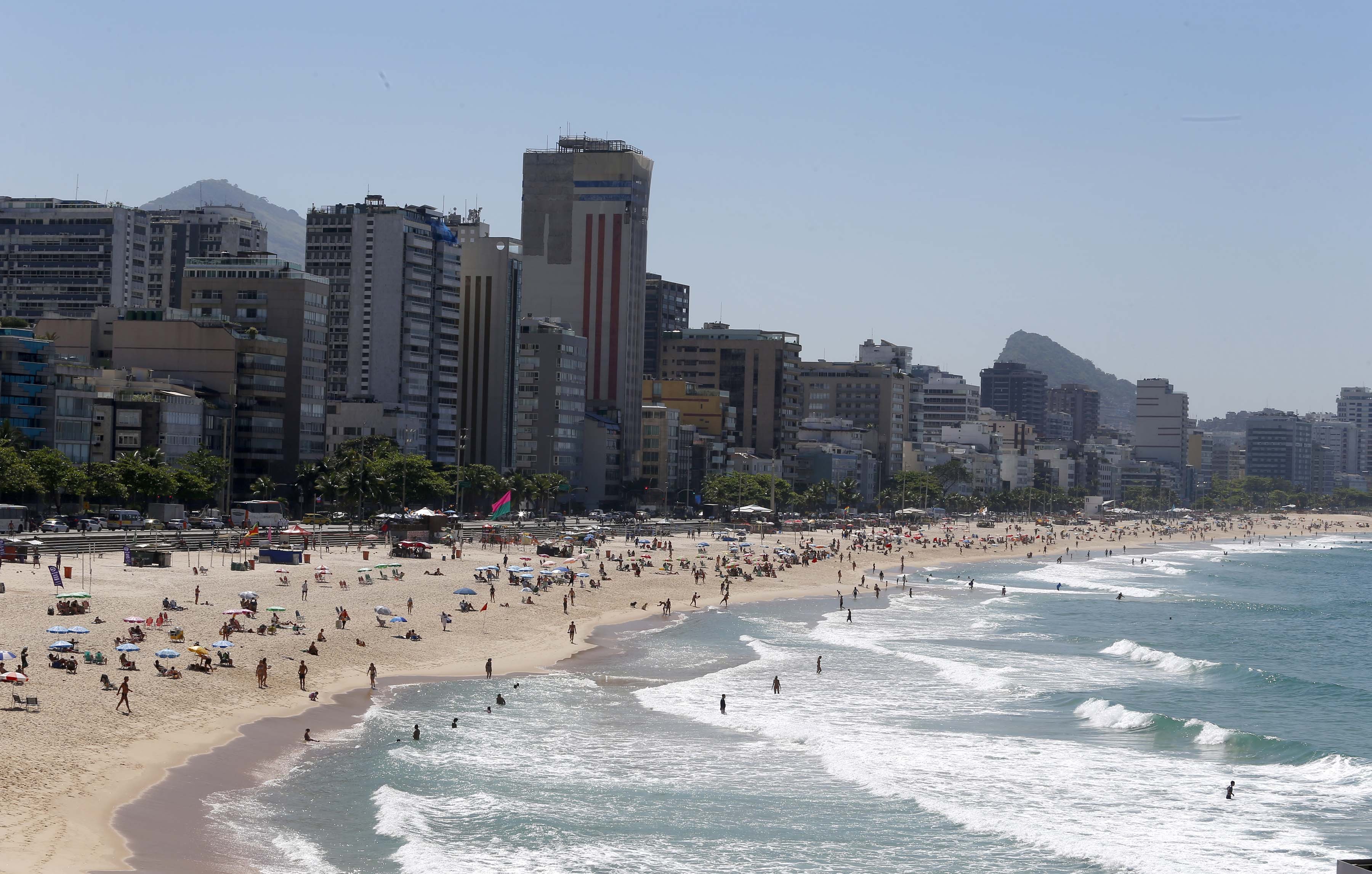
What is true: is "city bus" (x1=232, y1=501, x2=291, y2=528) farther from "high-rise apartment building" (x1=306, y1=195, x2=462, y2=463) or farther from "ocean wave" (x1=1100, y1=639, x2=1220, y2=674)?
"ocean wave" (x1=1100, y1=639, x2=1220, y2=674)

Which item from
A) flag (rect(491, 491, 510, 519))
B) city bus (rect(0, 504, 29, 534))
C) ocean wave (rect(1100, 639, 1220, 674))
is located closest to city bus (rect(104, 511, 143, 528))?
city bus (rect(0, 504, 29, 534))

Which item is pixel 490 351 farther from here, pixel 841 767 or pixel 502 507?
pixel 841 767

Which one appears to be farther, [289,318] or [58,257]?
[58,257]

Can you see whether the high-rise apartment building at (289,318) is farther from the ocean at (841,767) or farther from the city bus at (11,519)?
the ocean at (841,767)

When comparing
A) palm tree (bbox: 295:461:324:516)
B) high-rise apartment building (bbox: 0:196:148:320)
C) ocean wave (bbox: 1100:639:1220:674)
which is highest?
high-rise apartment building (bbox: 0:196:148:320)

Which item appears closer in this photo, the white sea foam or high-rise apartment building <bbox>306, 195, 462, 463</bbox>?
the white sea foam

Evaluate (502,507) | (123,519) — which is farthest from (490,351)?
(123,519)

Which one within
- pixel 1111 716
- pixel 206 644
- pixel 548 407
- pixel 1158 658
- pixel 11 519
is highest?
pixel 548 407
